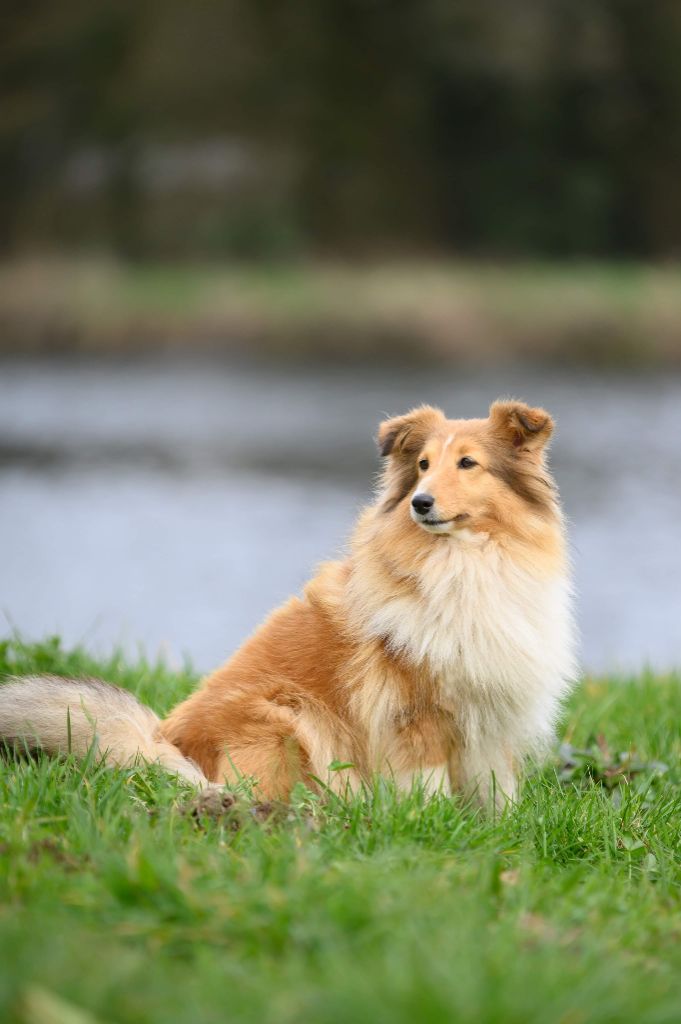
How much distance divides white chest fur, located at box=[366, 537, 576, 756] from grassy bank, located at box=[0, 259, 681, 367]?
2019 centimetres

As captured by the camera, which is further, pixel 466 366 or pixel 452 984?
pixel 466 366

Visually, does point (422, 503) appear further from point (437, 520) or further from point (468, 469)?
point (468, 469)

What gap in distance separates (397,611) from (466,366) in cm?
2056

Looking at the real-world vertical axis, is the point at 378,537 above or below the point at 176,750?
above

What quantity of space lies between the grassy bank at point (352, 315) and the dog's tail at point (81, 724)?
20.7 metres

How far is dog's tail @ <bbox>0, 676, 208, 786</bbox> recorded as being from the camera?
167 inches

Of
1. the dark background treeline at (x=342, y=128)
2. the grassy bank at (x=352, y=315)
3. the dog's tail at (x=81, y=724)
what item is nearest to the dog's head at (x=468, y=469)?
the dog's tail at (x=81, y=724)

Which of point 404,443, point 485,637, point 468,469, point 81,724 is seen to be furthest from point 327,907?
point 404,443

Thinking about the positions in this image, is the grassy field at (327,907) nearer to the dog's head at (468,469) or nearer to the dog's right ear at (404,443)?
the dog's head at (468,469)

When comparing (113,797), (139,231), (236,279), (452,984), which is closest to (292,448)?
(236,279)

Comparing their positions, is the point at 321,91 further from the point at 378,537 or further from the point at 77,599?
the point at 378,537

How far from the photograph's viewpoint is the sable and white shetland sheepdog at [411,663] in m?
4.41

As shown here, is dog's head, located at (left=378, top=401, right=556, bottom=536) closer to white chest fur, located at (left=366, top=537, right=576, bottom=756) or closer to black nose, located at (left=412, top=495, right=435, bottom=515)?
black nose, located at (left=412, top=495, right=435, bottom=515)

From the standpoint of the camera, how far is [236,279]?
28047 mm
